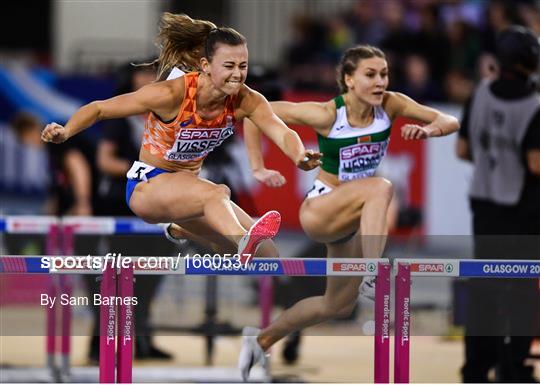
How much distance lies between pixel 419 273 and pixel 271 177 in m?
0.99

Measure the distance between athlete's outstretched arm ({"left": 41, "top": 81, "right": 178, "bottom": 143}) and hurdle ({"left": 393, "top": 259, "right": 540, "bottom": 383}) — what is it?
4.88 feet

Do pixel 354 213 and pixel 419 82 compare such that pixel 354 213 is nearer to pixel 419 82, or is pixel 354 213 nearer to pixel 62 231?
pixel 62 231

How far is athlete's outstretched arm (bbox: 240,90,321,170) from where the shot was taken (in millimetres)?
7336

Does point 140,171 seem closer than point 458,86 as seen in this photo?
Yes

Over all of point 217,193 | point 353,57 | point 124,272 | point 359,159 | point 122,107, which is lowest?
point 124,272

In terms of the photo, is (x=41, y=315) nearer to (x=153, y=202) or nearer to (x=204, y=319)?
(x=204, y=319)

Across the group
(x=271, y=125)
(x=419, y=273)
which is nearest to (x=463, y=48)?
(x=271, y=125)

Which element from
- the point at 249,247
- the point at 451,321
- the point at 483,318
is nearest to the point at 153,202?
the point at 249,247

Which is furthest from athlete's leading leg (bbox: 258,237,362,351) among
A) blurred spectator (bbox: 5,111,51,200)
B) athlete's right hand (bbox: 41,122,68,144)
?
blurred spectator (bbox: 5,111,51,200)

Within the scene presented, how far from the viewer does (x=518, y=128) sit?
370 inches

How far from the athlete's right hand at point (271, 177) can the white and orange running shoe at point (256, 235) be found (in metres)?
0.54

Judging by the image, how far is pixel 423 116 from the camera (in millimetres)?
8219

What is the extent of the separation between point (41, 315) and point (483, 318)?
415cm

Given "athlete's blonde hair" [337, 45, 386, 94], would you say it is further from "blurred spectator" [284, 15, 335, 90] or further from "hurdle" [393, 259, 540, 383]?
"blurred spectator" [284, 15, 335, 90]
